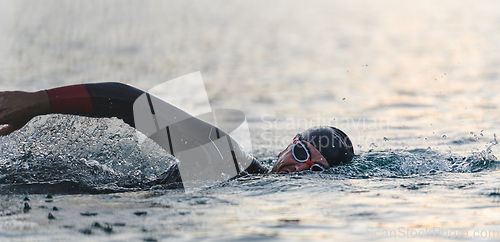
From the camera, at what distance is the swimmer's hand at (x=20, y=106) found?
13.7 feet

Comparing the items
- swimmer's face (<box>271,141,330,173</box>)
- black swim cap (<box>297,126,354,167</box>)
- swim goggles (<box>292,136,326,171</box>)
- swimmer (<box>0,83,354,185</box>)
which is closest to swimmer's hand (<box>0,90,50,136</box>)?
swimmer (<box>0,83,354,185</box>)

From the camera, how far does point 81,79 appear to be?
12133 millimetres

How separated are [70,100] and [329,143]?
2.76m

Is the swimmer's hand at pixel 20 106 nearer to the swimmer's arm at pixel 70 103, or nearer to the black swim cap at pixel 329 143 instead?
the swimmer's arm at pixel 70 103

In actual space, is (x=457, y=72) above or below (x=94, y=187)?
above

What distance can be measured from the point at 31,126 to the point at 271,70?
32.1 feet

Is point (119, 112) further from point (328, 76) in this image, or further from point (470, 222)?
point (328, 76)

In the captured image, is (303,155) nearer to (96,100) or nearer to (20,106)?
(96,100)

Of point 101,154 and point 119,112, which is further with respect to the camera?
point 101,154

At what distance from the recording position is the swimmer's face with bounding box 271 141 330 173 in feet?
17.2

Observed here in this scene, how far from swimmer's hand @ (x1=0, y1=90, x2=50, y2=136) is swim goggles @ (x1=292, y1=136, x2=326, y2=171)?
257 cm

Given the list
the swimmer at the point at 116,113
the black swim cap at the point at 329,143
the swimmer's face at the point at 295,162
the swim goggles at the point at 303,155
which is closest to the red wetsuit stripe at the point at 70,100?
the swimmer at the point at 116,113

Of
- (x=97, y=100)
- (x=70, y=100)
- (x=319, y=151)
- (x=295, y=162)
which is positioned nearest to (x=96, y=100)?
(x=97, y=100)

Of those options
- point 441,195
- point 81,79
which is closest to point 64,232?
point 441,195
